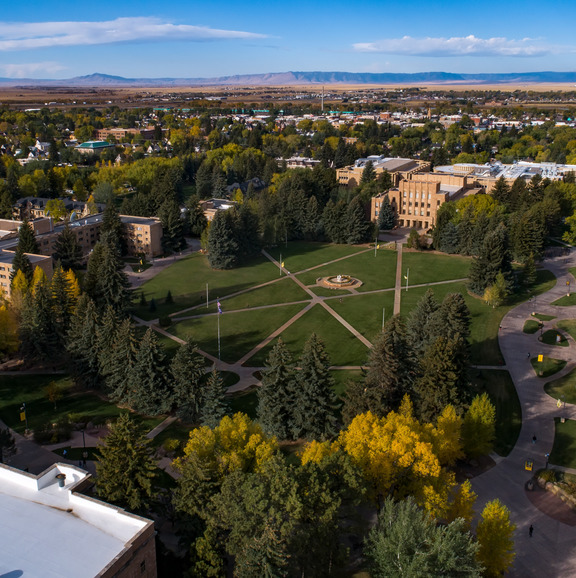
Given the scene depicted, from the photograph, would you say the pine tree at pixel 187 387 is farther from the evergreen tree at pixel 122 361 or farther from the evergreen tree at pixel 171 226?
the evergreen tree at pixel 171 226

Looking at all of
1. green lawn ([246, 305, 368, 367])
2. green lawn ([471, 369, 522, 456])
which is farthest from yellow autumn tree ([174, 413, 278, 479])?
green lawn ([246, 305, 368, 367])

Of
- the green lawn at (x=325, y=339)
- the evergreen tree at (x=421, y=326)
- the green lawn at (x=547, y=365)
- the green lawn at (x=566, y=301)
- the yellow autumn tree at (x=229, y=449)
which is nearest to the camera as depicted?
the yellow autumn tree at (x=229, y=449)

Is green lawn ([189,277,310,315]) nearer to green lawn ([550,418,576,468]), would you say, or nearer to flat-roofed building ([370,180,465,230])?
green lawn ([550,418,576,468])

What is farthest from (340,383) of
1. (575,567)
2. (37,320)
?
(37,320)

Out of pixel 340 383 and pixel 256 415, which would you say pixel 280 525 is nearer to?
pixel 256 415

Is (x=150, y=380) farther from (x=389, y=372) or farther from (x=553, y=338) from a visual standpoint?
(x=553, y=338)

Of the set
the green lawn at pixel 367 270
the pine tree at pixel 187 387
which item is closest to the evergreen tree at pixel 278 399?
the pine tree at pixel 187 387
